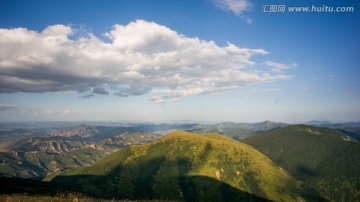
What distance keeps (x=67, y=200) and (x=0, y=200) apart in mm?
7336

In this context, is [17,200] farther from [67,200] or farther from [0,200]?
[67,200]

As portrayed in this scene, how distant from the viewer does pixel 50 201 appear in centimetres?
2747

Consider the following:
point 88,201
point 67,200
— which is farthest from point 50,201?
point 88,201

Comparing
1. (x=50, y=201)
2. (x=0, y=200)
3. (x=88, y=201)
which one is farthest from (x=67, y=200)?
(x=0, y=200)

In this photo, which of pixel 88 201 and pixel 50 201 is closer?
pixel 50 201

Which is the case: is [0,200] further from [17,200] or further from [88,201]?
[88,201]

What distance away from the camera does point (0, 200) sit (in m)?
27.6

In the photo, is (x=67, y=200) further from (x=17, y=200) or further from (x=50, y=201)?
(x=17, y=200)

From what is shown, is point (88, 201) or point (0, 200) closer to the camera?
point (0, 200)

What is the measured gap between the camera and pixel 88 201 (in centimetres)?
3080

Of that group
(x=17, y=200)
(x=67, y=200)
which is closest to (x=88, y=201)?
(x=67, y=200)

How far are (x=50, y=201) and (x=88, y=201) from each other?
4.55 m

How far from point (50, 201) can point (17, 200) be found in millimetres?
3375

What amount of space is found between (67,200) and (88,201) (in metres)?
4.09
